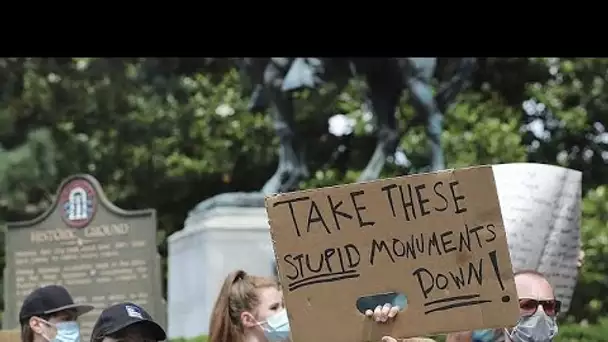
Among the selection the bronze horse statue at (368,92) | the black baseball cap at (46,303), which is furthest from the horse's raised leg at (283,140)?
the black baseball cap at (46,303)

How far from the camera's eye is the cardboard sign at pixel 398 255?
2217 millimetres

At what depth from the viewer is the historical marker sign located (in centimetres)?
626

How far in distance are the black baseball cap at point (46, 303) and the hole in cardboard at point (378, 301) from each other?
128cm

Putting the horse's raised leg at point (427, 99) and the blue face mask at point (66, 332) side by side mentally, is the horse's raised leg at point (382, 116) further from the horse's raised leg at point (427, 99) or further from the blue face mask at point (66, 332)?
the blue face mask at point (66, 332)

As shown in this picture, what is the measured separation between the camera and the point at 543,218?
3.88 meters

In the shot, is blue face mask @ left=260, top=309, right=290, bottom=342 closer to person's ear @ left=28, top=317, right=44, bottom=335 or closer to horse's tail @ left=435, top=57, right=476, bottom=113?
person's ear @ left=28, top=317, right=44, bottom=335

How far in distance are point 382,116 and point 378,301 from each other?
557cm

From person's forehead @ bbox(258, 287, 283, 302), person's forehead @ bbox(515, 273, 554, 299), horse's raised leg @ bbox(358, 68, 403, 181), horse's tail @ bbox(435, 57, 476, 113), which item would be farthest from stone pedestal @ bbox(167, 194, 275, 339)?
person's forehead @ bbox(515, 273, 554, 299)

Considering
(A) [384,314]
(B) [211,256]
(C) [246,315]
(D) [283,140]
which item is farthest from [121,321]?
(D) [283,140]
